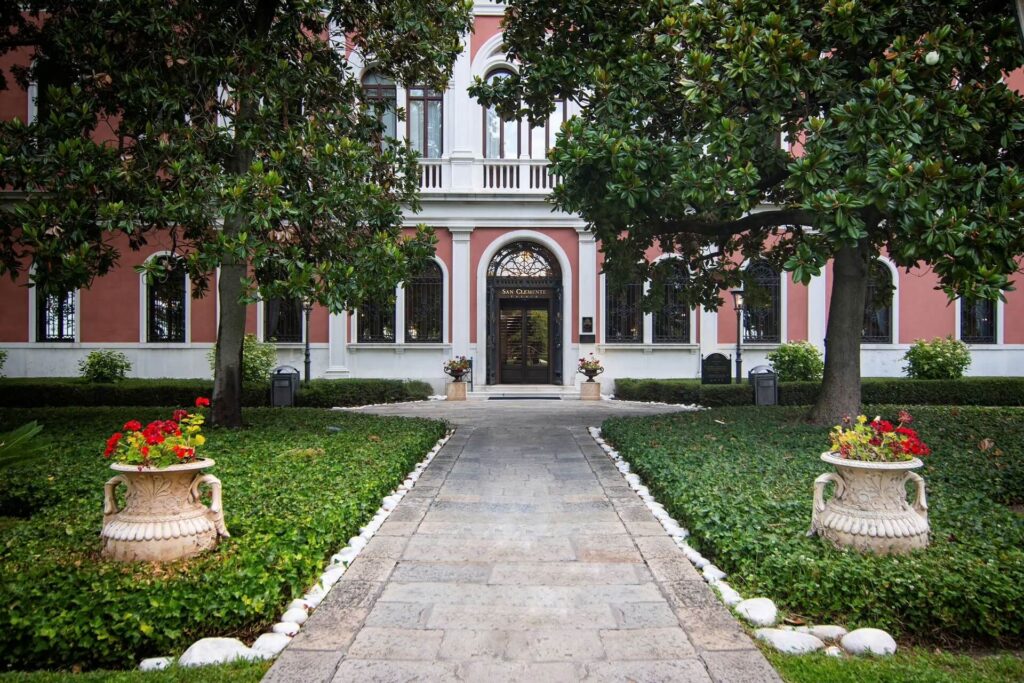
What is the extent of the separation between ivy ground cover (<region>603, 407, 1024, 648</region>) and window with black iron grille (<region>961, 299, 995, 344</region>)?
12067 mm

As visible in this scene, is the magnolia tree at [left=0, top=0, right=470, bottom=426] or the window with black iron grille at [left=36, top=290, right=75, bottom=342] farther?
the window with black iron grille at [left=36, top=290, right=75, bottom=342]

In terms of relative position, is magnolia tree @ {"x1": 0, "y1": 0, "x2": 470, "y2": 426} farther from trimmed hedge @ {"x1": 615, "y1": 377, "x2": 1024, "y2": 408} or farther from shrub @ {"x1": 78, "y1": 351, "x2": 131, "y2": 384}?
trimmed hedge @ {"x1": 615, "y1": 377, "x2": 1024, "y2": 408}

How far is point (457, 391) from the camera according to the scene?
16516mm

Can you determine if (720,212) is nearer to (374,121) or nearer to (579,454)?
(579,454)

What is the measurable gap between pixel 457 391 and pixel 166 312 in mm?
8434

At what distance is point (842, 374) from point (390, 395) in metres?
10.2

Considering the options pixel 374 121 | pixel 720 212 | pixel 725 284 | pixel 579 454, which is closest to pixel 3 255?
pixel 374 121

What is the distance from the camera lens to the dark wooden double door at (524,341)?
1911 centimetres

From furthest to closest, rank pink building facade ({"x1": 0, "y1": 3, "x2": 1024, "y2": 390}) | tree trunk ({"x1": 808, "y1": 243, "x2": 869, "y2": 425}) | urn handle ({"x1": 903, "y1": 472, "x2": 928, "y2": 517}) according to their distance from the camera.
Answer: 1. pink building facade ({"x1": 0, "y1": 3, "x2": 1024, "y2": 390})
2. tree trunk ({"x1": 808, "y1": 243, "x2": 869, "y2": 425})
3. urn handle ({"x1": 903, "y1": 472, "x2": 928, "y2": 517})

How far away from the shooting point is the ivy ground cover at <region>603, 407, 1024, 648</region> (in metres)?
3.47

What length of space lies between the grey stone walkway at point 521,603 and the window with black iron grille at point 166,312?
1434 cm

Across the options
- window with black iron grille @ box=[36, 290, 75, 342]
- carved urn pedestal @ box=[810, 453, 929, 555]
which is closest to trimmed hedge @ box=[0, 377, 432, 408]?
window with black iron grille @ box=[36, 290, 75, 342]

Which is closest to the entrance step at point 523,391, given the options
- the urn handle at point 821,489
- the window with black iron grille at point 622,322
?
the window with black iron grille at point 622,322

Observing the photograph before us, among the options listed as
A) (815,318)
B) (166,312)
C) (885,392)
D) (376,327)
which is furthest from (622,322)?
(166,312)
